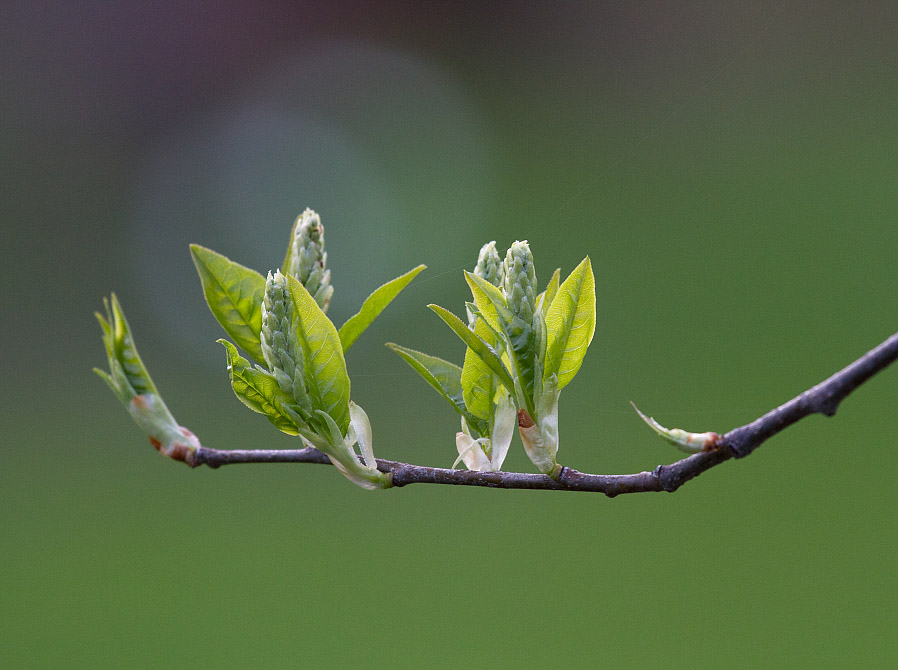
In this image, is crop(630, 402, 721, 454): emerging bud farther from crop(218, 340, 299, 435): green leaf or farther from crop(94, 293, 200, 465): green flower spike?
crop(94, 293, 200, 465): green flower spike

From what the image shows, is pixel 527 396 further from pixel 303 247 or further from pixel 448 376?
pixel 303 247

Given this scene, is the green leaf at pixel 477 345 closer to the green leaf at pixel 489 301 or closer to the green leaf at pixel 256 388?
the green leaf at pixel 489 301

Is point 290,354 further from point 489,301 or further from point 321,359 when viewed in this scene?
point 489,301

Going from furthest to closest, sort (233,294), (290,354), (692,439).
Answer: (233,294), (290,354), (692,439)

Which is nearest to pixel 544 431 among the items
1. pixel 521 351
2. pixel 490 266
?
pixel 521 351

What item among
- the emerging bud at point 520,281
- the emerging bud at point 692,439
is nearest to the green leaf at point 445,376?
the emerging bud at point 520,281

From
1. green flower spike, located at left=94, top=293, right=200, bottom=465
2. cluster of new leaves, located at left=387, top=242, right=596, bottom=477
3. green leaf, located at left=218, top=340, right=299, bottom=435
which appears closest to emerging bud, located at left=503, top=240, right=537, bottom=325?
cluster of new leaves, located at left=387, top=242, right=596, bottom=477
